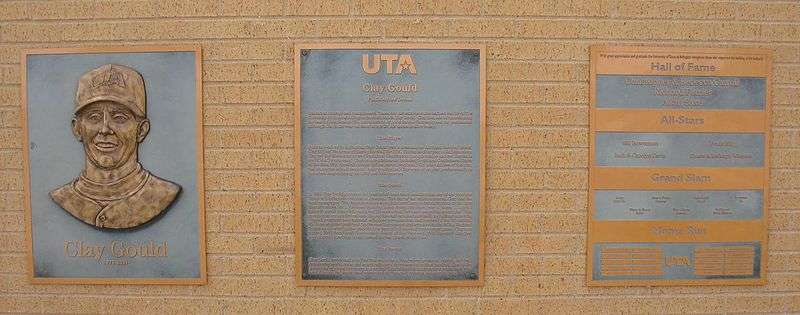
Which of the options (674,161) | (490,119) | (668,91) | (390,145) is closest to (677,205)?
(674,161)

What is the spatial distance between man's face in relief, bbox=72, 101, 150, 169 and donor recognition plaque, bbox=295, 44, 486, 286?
999 mm

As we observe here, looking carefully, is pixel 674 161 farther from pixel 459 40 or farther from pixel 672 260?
pixel 459 40

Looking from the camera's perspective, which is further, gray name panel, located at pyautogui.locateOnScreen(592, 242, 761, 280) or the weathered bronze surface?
gray name panel, located at pyautogui.locateOnScreen(592, 242, 761, 280)

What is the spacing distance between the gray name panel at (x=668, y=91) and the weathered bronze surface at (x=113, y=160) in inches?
107

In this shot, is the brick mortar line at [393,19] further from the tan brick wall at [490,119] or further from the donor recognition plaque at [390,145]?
the donor recognition plaque at [390,145]

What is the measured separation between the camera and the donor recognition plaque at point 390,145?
2.47 meters

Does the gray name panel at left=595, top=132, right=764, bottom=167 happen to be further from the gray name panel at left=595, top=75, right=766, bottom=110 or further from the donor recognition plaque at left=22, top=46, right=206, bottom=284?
the donor recognition plaque at left=22, top=46, right=206, bottom=284

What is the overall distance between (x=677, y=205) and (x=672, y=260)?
357 millimetres

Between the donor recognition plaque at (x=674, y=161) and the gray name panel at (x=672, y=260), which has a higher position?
the donor recognition plaque at (x=674, y=161)

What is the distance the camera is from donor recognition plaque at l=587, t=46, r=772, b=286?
249 centimetres

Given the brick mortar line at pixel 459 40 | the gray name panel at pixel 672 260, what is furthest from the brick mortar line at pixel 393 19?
the gray name panel at pixel 672 260

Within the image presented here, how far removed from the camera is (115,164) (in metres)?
2.48

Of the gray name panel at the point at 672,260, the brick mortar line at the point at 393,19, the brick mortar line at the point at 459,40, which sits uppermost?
the brick mortar line at the point at 393,19

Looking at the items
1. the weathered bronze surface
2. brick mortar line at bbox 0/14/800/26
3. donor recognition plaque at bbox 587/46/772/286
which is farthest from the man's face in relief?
donor recognition plaque at bbox 587/46/772/286
